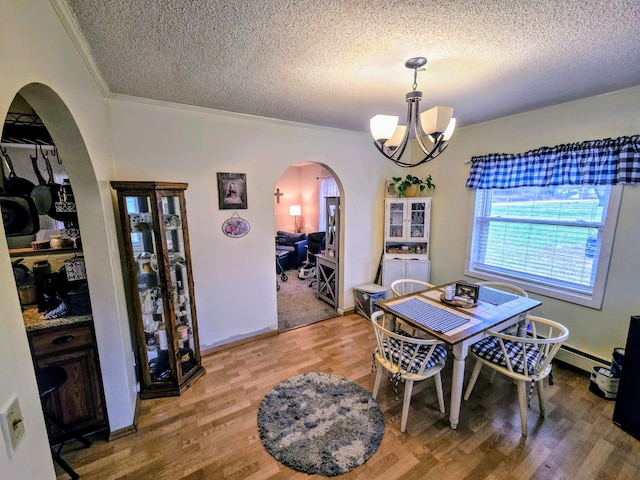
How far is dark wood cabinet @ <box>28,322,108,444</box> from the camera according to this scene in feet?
5.59

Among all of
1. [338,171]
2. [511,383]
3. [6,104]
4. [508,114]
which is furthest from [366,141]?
[6,104]

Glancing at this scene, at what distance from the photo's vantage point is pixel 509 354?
6.69 ft

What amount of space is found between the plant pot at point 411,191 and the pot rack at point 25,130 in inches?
142

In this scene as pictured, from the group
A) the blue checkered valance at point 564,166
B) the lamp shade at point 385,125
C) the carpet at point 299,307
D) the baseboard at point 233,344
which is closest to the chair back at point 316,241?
the carpet at point 299,307

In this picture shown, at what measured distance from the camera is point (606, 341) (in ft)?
7.98

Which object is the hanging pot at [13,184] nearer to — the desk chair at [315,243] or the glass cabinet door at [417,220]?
the glass cabinet door at [417,220]

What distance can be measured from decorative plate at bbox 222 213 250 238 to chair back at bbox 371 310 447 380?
66.0 inches

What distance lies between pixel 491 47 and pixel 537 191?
1908 millimetres

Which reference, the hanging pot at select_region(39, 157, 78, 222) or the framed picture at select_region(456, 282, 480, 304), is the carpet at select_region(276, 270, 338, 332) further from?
the hanging pot at select_region(39, 157, 78, 222)

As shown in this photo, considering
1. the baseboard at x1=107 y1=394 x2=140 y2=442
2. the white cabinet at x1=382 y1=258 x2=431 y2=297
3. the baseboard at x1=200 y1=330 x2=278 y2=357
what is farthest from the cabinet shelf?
the white cabinet at x1=382 y1=258 x2=431 y2=297

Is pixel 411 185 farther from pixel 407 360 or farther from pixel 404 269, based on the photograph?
pixel 407 360

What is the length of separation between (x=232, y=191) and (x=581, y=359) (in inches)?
150

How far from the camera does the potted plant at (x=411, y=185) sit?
12.1ft

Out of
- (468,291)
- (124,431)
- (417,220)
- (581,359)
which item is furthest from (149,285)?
(581,359)
